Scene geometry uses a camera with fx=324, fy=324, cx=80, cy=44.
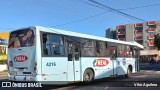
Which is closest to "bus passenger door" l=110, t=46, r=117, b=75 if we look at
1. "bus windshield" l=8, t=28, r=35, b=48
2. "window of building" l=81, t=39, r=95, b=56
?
"window of building" l=81, t=39, r=95, b=56

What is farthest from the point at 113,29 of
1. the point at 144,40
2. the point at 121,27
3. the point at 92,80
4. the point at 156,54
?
the point at 92,80

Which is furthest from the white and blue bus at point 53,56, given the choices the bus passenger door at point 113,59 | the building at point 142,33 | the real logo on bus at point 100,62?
the building at point 142,33

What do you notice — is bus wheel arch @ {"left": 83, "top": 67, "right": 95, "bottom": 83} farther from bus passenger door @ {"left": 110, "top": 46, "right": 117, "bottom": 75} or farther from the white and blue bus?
bus passenger door @ {"left": 110, "top": 46, "right": 117, "bottom": 75}

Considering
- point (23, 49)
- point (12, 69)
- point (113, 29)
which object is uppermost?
point (113, 29)

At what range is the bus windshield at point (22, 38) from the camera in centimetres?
1515

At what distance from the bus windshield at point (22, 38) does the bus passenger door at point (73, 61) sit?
2.37 metres

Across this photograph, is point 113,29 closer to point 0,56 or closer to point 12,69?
point 0,56

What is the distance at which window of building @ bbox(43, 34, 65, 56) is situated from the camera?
15.2 meters

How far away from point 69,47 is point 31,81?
314 centimetres

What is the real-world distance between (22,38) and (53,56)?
5.77ft

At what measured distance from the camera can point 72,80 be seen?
55.1 feet

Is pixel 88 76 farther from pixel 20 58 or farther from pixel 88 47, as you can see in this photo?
pixel 20 58

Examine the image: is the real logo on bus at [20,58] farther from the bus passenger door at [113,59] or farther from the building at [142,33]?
the building at [142,33]

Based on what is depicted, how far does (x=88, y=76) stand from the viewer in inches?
728
